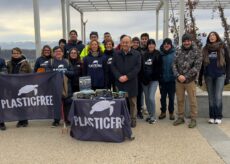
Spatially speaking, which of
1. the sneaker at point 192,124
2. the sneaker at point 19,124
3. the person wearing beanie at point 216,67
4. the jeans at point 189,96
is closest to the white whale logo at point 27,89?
the sneaker at point 19,124

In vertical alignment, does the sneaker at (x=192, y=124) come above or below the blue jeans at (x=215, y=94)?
below

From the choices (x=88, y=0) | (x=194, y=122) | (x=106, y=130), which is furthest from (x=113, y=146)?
(x=88, y=0)

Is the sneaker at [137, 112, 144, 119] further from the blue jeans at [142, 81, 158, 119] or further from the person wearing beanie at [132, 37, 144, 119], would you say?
the blue jeans at [142, 81, 158, 119]

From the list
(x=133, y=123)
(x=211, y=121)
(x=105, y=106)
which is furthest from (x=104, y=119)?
(x=211, y=121)

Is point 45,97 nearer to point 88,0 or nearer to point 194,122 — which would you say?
point 194,122

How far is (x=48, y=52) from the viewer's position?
289 inches

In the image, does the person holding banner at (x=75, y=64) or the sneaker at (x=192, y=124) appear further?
the person holding banner at (x=75, y=64)

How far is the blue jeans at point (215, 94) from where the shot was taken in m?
7.17

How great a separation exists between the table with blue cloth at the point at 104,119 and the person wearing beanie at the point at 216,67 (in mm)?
2090

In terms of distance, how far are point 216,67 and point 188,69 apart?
0.59 m

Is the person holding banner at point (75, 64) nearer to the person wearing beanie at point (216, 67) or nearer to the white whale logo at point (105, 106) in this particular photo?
the white whale logo at point (105, 106)

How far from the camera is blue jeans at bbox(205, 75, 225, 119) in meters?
7.17

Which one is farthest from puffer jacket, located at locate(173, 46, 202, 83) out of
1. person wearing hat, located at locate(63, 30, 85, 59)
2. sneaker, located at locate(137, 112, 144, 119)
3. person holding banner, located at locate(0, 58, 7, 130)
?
person holding banner, located at locate(0, 58, 7, 130)

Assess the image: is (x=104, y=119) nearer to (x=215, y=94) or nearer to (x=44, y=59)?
(x=44, y=59)
